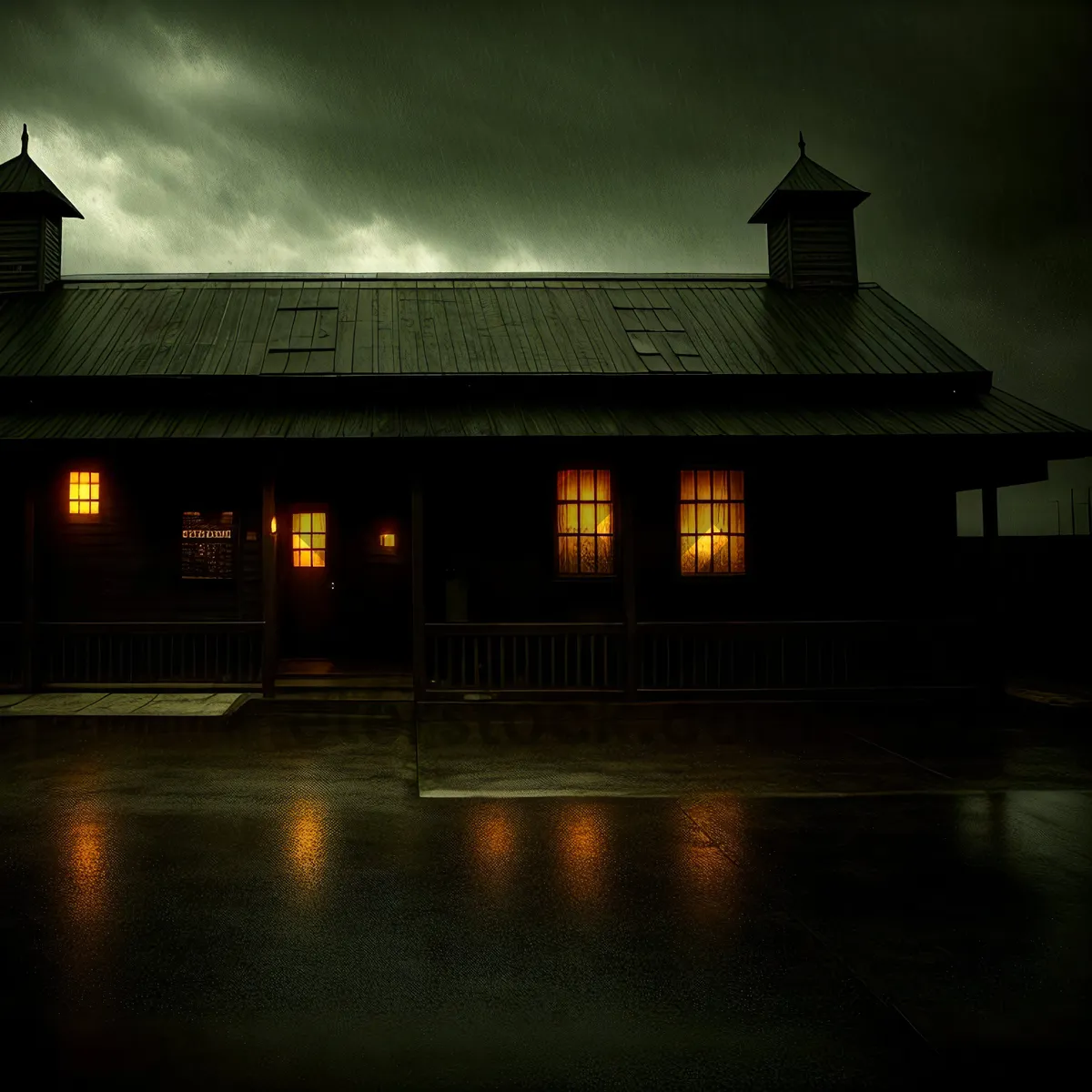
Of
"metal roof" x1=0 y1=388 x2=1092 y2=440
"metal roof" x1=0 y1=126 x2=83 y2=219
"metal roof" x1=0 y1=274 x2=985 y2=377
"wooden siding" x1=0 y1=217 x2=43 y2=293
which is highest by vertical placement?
"metal roof" x1=0 y1=126 x2=83 y2=219

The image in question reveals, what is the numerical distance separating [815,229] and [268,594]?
1263 centimetres

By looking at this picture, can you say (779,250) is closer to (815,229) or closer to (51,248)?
(815,229)

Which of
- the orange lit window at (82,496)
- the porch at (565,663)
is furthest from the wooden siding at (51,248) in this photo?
the porch at (565,663)

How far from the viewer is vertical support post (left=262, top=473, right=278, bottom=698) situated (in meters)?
11.0

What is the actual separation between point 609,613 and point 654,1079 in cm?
969

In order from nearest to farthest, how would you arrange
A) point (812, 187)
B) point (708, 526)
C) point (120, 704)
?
point (120, 704) < point (708, 526) < point (812, 187)

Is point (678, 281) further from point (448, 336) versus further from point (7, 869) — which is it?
point (7, 869)

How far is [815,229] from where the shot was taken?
15891 millimetres

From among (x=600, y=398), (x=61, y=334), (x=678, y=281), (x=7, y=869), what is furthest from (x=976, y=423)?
(x=61, y=334)

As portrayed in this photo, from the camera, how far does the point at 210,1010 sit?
3.64 metres

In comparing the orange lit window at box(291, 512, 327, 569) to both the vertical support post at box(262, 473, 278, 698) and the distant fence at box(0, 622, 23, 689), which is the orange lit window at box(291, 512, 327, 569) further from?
the distant fence at box(0, 622, 23, 689)

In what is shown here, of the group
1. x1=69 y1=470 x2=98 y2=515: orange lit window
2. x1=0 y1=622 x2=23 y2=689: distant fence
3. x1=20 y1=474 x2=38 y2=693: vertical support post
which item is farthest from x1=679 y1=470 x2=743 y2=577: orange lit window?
x1=0 y1=622 x2=23 y2=689: distant fence

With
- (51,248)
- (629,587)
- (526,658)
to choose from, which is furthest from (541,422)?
(51,248)

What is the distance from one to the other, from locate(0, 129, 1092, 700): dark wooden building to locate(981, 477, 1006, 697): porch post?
0.21 ft
